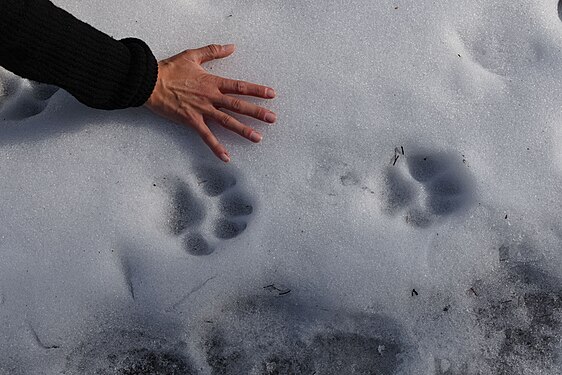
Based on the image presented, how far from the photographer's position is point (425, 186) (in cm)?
149

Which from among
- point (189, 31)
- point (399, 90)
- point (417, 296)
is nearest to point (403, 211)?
point (417, 296)

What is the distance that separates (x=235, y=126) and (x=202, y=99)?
102 millimetres

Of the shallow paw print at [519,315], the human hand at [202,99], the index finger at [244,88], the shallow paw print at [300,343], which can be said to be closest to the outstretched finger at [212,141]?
the human hand at [202,99]

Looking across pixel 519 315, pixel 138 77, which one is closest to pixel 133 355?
pixel 138 77

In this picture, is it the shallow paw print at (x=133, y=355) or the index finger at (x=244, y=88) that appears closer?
the shallow paw print at (x=133, y=355)

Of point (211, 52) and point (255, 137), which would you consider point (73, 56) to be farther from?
point (255, 137)

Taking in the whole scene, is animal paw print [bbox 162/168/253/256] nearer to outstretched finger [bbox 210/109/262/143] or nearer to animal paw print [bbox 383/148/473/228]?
outstretched finger [bbox 210/109/262/143]

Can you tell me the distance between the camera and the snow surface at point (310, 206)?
4.64 feet

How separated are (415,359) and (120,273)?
2.23ft

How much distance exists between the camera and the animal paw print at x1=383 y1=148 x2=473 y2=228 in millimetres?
1472

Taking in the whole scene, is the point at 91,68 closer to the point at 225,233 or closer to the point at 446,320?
the point at 225,233

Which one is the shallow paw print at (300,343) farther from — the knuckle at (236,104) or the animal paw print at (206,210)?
the knuckle at (236,104)

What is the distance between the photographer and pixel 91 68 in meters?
1.37

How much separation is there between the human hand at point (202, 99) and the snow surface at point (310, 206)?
38 mm
